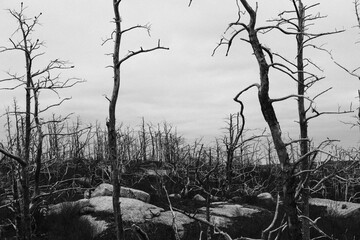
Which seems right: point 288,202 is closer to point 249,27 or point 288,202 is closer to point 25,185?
point 249,27

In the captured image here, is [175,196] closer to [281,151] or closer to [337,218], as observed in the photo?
[337,218]

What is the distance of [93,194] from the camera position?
1505 cm

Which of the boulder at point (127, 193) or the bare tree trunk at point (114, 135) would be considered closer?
the bare tree trunk at point (114, 135)

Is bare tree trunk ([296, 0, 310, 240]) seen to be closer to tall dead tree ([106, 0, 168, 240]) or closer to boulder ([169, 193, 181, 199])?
tall dead tree ([106, 0, 168, 240])

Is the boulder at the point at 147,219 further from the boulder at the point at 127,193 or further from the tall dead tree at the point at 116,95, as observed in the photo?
the tall dead tree at the point at 116,95

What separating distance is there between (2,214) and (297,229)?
12.7 m

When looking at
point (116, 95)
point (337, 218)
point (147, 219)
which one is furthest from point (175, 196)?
point (116, 95)

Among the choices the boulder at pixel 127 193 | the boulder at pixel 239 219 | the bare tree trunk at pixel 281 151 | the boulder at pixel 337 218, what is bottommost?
the boulder at pixel 337 218

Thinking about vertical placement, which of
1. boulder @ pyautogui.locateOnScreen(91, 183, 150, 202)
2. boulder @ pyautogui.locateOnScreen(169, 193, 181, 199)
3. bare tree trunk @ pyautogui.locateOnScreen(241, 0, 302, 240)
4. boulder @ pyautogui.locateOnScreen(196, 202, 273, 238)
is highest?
bare tree trunk @ pyautogui.locateOnScreen(241, 0, 302, 240)

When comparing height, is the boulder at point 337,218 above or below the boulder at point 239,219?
below

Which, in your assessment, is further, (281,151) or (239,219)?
(239,219)

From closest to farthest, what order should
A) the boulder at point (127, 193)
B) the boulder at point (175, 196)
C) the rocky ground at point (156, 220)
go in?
the rocky ground at point (156, 220) < the boulder at point (127, 193) < the boulder at point (175, 196)

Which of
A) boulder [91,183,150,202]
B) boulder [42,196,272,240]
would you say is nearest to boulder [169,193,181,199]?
boulder [91,183,150,202]

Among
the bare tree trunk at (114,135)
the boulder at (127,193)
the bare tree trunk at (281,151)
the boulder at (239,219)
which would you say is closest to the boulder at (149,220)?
the boulder at (239,219)
